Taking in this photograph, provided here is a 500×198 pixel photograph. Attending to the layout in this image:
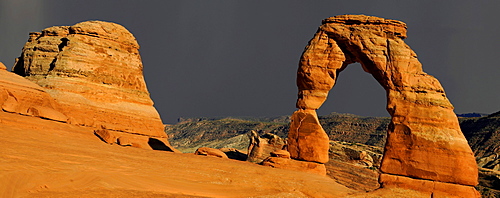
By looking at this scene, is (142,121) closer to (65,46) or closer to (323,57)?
(65,46)

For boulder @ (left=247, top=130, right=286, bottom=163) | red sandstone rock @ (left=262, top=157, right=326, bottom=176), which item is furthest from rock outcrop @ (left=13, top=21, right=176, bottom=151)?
red sandstone rock @ (left=262, top=157, right=326, bottom=176)

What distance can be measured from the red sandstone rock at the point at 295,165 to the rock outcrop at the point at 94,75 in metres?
12.1

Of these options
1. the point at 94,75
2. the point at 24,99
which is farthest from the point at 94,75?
the point at 24,99

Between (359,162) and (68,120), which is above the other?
(68,120)

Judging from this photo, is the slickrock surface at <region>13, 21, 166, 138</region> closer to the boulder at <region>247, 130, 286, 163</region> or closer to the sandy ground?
the sandy ground

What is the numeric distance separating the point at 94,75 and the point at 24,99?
7.50 metres

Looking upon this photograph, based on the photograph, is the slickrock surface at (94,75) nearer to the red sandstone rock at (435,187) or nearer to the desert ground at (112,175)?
the desert ground at (112,175)

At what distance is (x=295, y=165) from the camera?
25.8 meters

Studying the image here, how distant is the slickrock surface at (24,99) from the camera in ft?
81.1

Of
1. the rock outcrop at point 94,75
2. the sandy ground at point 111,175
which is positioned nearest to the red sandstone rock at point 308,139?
the sandy ground at point 111,175

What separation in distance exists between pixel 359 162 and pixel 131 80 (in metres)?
20.3

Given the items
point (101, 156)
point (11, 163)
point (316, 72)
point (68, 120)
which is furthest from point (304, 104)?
point (11, 163)

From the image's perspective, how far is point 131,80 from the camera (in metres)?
36.1

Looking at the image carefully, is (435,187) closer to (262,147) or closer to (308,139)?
(308,139)
